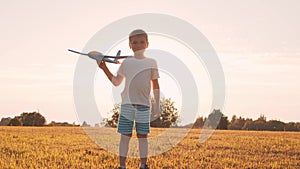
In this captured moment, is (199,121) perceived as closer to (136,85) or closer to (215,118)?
(215,118)

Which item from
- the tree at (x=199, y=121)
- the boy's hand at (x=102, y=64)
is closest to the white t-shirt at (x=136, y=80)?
the boy's hand at (x=102, y=64)

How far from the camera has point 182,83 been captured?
774cm

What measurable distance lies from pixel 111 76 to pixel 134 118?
2.36ft

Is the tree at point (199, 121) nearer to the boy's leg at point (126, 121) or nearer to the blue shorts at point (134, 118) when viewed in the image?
the blue shorts at point (134, 118)

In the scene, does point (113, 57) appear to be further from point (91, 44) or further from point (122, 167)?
point (122, 167)

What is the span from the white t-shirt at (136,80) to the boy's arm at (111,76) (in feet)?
0.25

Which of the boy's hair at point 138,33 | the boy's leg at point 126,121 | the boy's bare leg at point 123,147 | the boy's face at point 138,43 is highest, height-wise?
the boy's hair at point 138,33

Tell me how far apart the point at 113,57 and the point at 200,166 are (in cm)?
257

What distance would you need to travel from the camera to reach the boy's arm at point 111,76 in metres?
6.66

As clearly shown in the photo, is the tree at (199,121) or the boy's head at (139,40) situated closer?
the boy's head at (139,40)

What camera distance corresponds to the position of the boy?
6578 mm

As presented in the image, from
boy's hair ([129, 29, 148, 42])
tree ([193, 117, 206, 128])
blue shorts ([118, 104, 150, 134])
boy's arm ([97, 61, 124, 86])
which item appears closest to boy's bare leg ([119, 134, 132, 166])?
blue shorts ([118, 104, 150, 134])

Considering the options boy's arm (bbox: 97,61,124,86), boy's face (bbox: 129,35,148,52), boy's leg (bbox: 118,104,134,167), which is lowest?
boy's leg (bbox: 118,104,134,167)

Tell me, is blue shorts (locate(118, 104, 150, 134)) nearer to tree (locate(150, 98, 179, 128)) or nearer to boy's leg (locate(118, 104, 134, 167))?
boy's leg (locate(118, 104, 134, 167))
